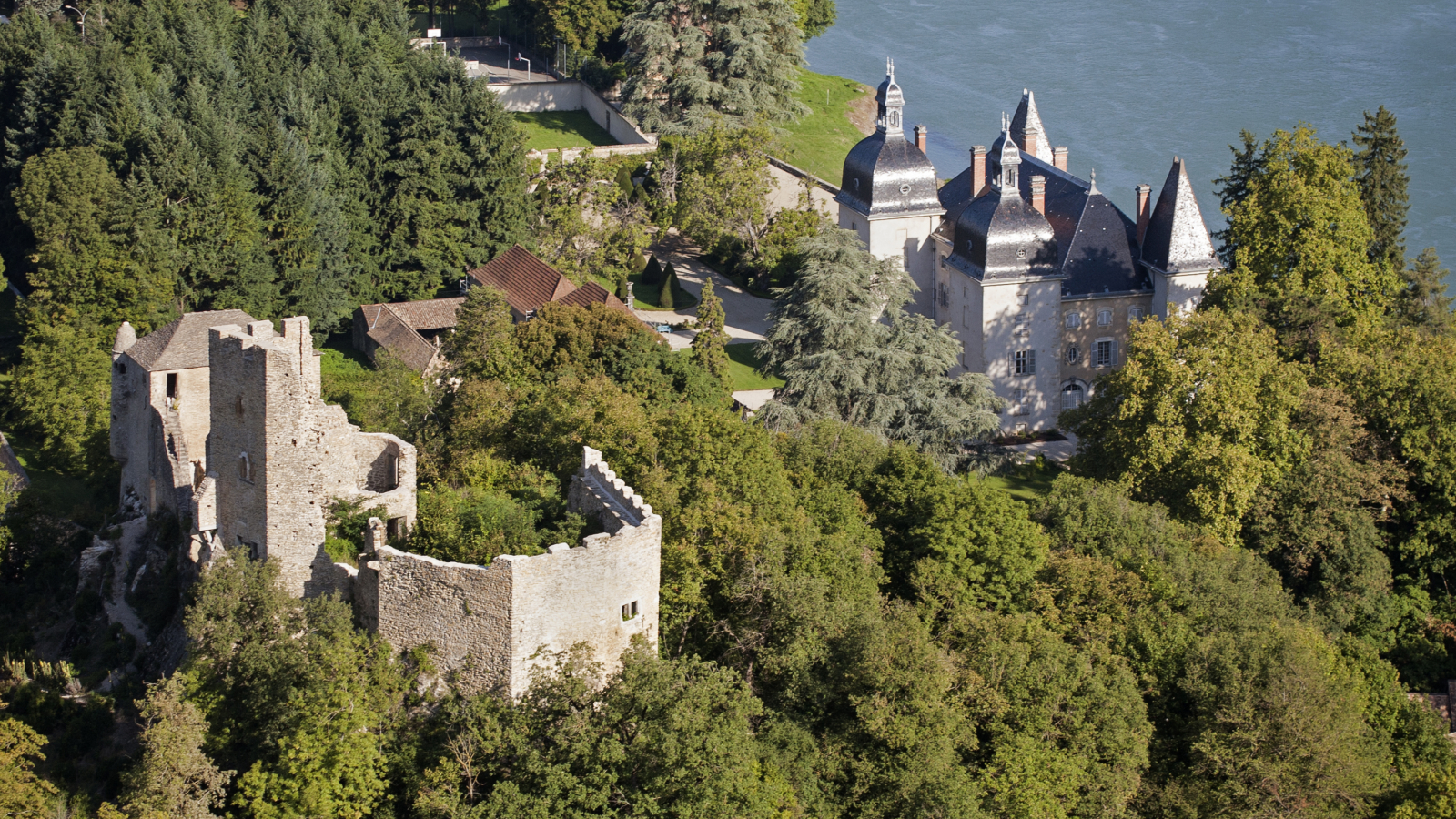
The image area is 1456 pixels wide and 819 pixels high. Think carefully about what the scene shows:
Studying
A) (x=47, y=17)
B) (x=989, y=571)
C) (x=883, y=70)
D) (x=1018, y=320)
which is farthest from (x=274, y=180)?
(x=883, y=70)

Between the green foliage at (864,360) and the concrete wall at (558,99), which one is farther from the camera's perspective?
the concrete wall at (558,99)

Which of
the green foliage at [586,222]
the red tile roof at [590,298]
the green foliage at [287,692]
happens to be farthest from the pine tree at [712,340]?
the green foliage at [287,692]

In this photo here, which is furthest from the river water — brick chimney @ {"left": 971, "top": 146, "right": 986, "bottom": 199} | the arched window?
the arched window

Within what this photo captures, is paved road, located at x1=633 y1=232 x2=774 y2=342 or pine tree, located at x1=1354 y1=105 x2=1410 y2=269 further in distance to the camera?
paved road, located at x1=633 y1=232 x2=774 y2=342

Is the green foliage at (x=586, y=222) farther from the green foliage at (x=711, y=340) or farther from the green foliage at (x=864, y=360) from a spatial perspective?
the green foliage at (x=864, y=360)

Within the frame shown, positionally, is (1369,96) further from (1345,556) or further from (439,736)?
(439,736)

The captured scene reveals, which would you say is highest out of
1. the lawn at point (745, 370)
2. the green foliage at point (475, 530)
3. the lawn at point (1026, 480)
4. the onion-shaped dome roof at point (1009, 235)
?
the green foliage at point (475, 530)

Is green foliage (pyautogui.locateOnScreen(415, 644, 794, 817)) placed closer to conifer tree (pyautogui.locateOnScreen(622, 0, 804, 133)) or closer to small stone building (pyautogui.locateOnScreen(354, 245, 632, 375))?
small stone building (pyautogui.locateOnScreen(354, 245, 632, 375))
